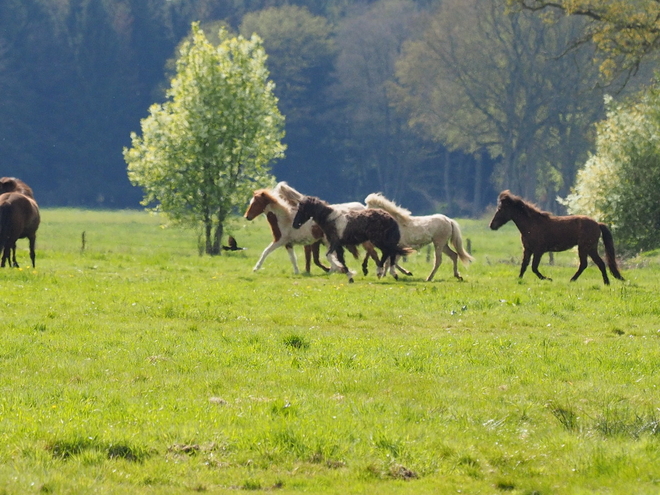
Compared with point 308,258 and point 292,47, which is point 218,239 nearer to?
point 308,258

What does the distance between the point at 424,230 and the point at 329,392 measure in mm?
13872

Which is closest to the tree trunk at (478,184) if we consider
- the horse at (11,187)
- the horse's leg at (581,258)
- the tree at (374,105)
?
the tree at (374,105)

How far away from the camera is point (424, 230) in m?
24.6

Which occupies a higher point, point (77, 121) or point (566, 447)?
point (77, 121)

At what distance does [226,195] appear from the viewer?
132 ft

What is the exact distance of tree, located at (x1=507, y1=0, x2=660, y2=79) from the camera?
1314 inches

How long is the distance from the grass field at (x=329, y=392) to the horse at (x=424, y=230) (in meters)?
4.20

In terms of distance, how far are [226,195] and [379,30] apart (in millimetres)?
66644

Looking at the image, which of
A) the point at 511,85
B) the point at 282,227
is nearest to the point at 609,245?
the point at 282,227

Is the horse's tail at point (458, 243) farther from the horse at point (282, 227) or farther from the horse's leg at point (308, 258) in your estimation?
the horse's leg at point (308, 258)

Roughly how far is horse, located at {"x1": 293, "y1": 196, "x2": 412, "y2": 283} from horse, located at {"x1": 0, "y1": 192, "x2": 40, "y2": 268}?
748 centimetres

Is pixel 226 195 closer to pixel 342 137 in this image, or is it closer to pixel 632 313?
pixel 632 313

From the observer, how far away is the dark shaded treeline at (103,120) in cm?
10825

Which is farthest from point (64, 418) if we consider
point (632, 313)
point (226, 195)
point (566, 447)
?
point (226, 195)
